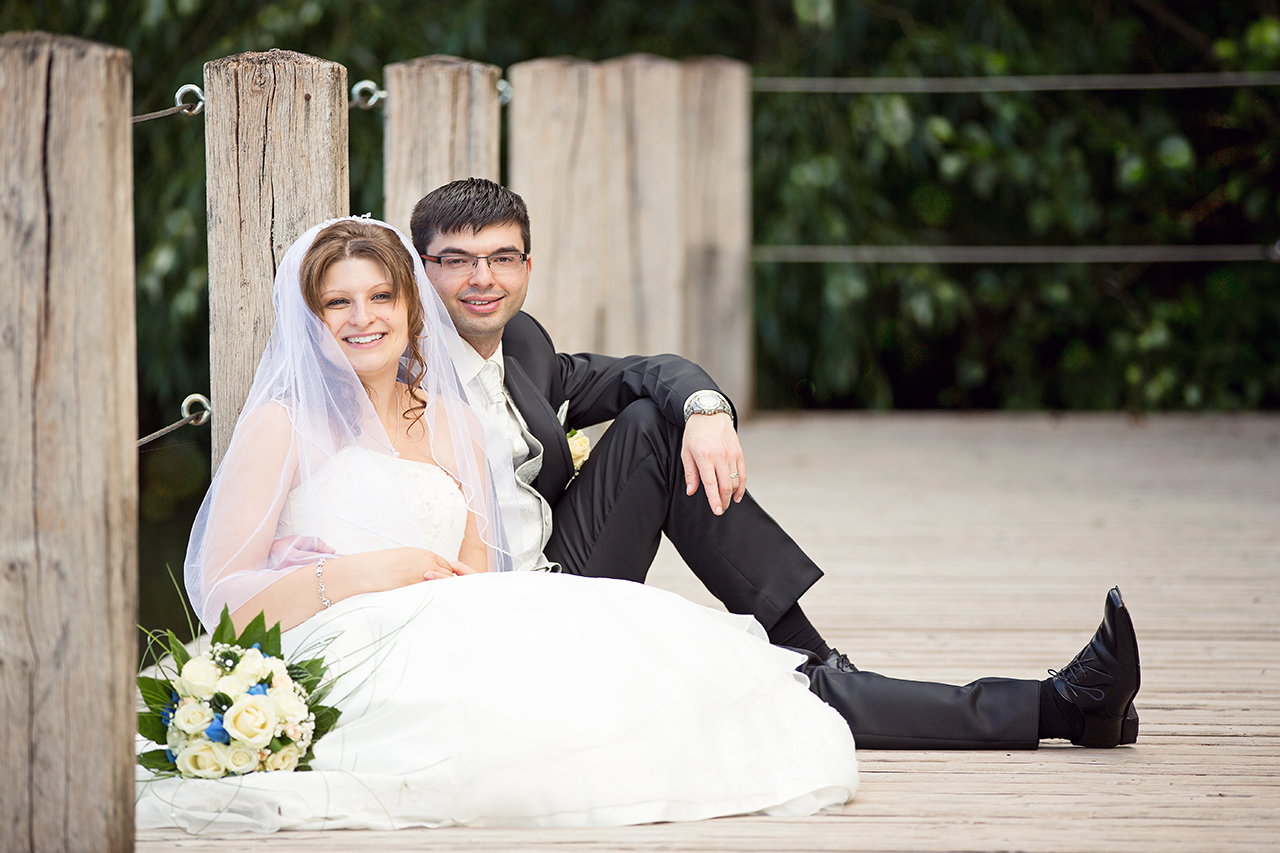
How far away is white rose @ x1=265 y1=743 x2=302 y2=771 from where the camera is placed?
1521mm

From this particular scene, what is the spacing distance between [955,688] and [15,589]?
3.95ft

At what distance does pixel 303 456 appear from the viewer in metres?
1.76

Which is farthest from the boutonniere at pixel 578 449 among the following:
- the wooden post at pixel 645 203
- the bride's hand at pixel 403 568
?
the wooden post at pixel 645 203

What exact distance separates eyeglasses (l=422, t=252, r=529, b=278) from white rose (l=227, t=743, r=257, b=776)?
821 mm

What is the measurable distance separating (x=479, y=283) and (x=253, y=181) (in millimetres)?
365

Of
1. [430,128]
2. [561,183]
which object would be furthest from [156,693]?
[561,183]

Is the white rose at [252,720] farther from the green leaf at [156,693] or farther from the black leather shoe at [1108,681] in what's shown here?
the black leather shoe at [1108,681]

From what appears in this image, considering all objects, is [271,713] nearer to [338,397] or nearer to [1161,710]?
[338,397]

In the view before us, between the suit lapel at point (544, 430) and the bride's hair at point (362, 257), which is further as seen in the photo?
the suit lapel at point (544, 430)

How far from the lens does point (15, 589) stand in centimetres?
128

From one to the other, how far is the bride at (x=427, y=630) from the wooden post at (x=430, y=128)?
810 millimetres

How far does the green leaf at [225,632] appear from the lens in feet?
5.11

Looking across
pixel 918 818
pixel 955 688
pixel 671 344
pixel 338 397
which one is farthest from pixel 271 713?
pixel 671 344

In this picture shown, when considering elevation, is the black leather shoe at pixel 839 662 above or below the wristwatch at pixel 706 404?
below
